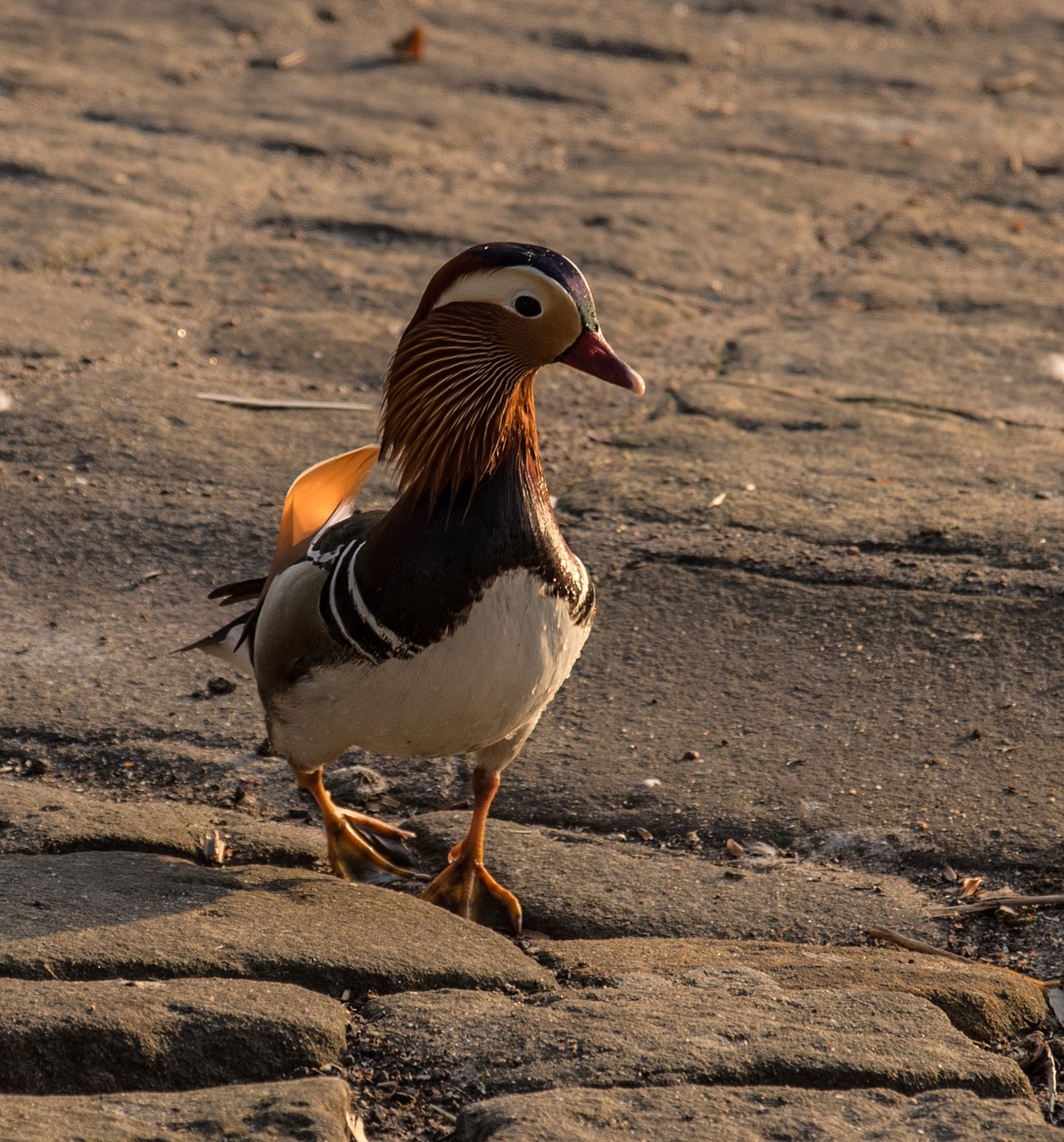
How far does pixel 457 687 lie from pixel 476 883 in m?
0.41

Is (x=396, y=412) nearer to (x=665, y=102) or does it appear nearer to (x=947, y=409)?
(x=947, y=409)

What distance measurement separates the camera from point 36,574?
4.00m

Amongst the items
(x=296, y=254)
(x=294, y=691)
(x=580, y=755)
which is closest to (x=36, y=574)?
(x=294, y=691)

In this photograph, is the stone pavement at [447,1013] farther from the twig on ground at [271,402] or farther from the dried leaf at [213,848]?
the twig on ground at [271,402]

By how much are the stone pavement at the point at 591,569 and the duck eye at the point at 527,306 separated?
105 cm

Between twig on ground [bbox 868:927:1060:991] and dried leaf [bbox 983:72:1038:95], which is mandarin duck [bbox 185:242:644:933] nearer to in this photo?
twig on ground [bbox 868:927:1060:991]

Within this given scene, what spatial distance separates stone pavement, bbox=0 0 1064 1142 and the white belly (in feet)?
0.95

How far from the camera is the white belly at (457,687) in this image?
296 centimetres

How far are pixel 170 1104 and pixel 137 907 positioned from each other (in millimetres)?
603

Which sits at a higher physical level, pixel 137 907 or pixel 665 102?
pixel 665 102

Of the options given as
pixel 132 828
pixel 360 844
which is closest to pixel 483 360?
pixel 360 844

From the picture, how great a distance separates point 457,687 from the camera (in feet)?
9.72

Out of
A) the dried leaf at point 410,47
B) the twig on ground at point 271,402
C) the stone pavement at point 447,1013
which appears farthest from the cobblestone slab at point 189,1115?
the dried leaf at point 410,47

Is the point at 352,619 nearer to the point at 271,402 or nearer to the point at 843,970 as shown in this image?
the point at 843,970
